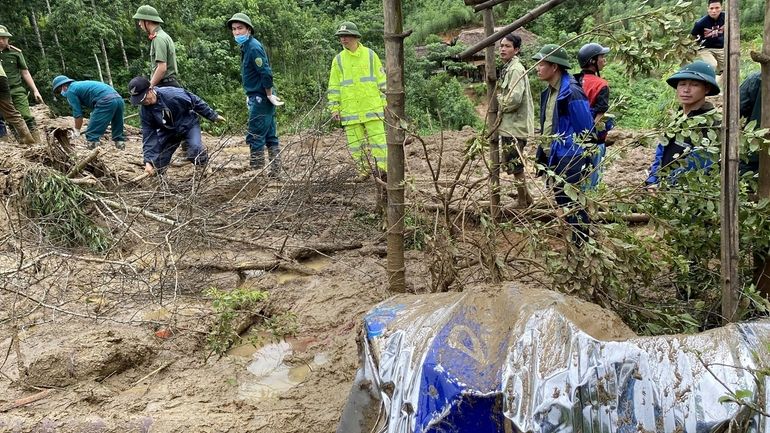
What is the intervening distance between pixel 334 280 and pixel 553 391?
2642 mm

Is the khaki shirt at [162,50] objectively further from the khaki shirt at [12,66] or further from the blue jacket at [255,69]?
the khaki shirt at [12,66]

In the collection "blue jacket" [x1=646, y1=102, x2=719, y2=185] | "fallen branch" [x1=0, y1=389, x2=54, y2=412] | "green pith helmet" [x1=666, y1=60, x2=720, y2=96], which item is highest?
"green pith helmet" [x1=666, y1=60, x2=720, y2=96]

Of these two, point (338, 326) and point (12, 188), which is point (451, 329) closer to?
point (338, 326)

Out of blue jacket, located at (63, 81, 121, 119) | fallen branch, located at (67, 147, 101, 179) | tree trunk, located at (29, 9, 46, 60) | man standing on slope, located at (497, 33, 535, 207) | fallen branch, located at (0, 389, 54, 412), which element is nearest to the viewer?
fallen branch, located at (0, 389, 54, 412)

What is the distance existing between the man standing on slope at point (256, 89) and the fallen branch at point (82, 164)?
4.72ft

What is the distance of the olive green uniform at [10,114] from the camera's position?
7133 mm

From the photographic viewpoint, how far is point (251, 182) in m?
5.30

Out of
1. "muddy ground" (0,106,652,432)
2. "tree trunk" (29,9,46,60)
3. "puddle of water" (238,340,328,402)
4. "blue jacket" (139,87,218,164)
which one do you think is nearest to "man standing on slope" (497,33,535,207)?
"muddy ground" (0,106,652,432)

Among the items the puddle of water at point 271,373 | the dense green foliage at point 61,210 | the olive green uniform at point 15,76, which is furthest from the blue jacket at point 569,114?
the olive green uniform at point 15,76

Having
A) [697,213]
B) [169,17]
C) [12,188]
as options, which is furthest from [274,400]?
[169,17]

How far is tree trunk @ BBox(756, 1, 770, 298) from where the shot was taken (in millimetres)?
2131

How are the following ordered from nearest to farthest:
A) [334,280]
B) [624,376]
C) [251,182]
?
1. [624,376]
2. [334,280]
3. [251,182]

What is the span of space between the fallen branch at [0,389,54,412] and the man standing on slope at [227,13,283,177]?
3.34 m

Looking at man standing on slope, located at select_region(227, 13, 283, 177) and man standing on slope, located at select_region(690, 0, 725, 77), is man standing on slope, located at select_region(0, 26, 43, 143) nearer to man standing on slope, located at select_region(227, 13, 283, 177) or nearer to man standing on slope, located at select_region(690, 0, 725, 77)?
man standing on slope, located at select_region(227, 13, 283, 177)
